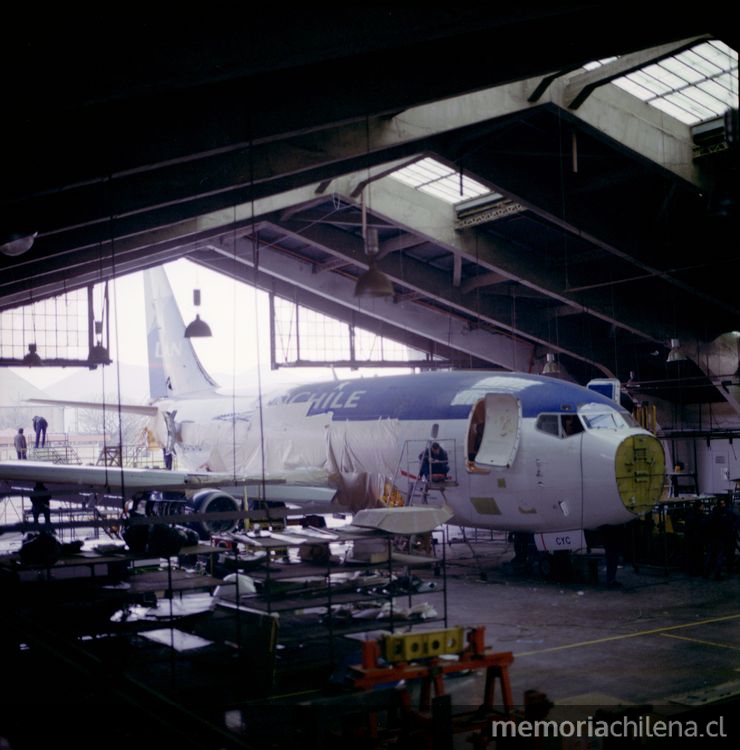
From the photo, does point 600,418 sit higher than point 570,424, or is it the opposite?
point 600,418

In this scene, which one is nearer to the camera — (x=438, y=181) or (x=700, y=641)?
(x=700, y=641)

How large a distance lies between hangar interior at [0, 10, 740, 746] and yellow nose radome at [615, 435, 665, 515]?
1.81 m

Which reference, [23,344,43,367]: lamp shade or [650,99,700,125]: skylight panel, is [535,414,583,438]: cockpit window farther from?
[23,344,43,367]: lamp shade

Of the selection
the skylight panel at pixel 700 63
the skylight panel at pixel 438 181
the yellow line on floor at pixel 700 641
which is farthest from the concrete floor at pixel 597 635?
the skylight panel at pixel 438 181

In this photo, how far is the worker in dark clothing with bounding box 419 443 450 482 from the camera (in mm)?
18891

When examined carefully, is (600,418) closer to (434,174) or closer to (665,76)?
(665,76)

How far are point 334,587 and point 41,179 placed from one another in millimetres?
6438

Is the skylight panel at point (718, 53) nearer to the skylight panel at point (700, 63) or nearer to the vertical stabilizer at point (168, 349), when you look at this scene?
the skylight panel at point (700, 63)

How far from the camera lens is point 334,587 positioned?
454 inches

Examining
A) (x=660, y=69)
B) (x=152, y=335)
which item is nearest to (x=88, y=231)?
(x=660, y=69)

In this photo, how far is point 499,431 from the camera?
18.7 m

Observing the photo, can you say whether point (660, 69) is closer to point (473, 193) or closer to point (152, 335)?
point (473, 193)

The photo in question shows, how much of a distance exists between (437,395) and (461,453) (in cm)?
182

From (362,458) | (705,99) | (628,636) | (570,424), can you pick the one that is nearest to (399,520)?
(628,636)
